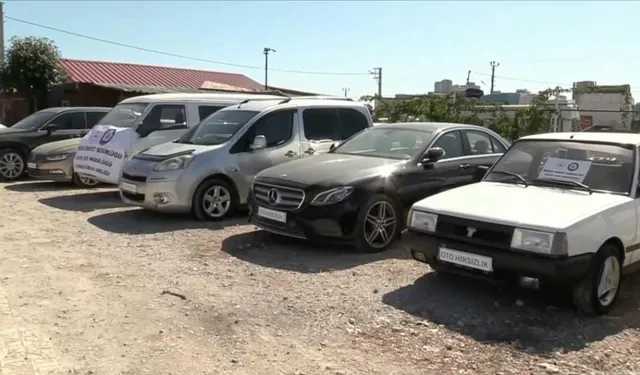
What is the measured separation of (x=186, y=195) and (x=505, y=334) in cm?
545

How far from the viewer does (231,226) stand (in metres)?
9.00

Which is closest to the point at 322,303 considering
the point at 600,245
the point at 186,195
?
the point at 600,245

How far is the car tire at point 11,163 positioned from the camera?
14.0m

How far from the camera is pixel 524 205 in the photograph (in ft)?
18.1

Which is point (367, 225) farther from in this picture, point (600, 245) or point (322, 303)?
point (600, 245)

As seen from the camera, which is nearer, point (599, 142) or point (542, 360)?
point (542, 360)

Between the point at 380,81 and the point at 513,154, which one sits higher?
the point at 380,81

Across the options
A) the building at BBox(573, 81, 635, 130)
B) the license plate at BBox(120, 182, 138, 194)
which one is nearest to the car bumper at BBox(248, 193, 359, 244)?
the license plate at BBox(120, 182, 138, 194)

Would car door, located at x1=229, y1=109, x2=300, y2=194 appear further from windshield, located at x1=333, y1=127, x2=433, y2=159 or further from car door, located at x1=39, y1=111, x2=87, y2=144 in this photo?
car door, located at x1=39, y1=111, x2=87, y2=144

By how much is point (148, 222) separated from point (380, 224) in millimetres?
3692

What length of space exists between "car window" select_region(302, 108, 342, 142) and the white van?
179 cm

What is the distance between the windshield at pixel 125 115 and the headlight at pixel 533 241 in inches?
325

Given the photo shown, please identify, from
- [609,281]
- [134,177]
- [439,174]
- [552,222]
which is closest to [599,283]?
[609,281]

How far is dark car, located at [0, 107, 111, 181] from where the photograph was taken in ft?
45.9
